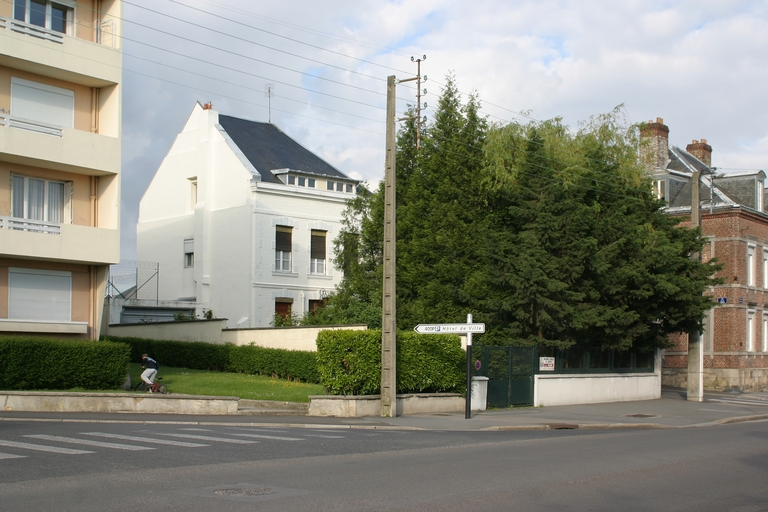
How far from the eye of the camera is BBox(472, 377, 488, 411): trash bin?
24.5 metres

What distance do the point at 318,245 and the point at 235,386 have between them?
56.8 feet

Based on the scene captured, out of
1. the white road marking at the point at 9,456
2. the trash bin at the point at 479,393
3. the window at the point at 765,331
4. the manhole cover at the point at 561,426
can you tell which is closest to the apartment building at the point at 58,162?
the trash bin at the point at 479,393

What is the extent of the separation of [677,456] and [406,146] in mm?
22162

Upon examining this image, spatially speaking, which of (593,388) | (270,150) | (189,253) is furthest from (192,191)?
(593,388)

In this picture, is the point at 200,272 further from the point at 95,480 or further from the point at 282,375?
the point at 95,480

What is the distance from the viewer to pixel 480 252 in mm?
27844

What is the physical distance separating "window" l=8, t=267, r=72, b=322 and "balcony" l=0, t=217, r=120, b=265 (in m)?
0.69

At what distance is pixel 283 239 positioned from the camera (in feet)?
136

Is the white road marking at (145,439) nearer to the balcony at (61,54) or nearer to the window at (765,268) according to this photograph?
the balcony at (61,54)

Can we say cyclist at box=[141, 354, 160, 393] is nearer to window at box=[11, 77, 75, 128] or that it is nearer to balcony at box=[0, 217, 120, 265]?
balcony at box=[0, 217, 120, 265]

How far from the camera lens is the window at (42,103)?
77.8 feet

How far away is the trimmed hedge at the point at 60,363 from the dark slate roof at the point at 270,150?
777 inches

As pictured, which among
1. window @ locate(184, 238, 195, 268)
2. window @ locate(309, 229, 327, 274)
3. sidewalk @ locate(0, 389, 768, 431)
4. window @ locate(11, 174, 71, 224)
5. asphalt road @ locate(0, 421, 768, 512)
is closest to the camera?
asphalt road @ locate(0, 421, 768, 512)

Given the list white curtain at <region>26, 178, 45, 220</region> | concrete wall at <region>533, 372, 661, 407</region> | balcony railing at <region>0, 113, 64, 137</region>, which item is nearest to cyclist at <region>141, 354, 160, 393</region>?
white curtain at <region>26, 178, 45, 220</region>
